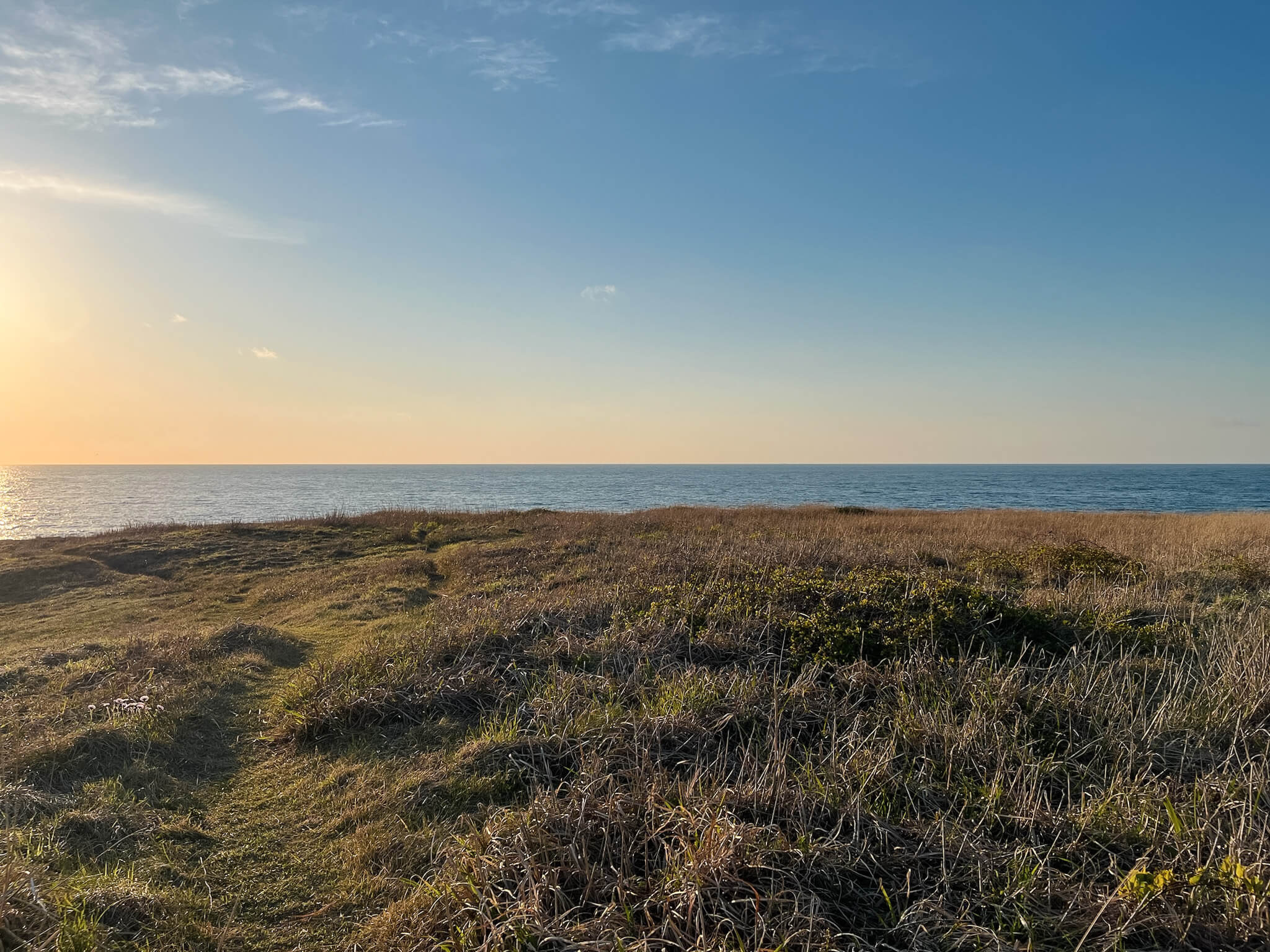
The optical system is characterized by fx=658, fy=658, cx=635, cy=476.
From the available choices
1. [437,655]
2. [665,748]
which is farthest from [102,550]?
[665,748]

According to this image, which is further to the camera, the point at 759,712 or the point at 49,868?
the point at 759,712

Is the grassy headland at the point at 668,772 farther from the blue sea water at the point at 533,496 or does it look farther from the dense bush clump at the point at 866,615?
the blue sea water at the point at 533,496

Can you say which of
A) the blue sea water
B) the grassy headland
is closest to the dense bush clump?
the grassy headland

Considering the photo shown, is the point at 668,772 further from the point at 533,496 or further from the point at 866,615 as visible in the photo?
the point at 533,496

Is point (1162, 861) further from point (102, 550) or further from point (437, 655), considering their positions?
point (102, 550)

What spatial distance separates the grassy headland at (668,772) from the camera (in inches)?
158

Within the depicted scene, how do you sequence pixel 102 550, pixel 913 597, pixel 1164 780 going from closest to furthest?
1. pixel 1164 780
2. pixel 913 597
3. pixel 102 550

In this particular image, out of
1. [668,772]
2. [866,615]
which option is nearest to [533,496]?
[866,615]

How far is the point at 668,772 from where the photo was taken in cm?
582

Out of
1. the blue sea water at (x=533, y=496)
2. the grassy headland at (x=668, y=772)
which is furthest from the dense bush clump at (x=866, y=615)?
the blue sea water at (x=533, y=496)

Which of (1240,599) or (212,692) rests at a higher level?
(1240,599)

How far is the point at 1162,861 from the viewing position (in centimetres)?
431

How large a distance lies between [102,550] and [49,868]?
85.7 feet

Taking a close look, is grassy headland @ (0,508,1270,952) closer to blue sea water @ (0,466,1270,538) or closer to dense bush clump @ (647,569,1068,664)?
dense bush clump @ (647,569,1068,664)
